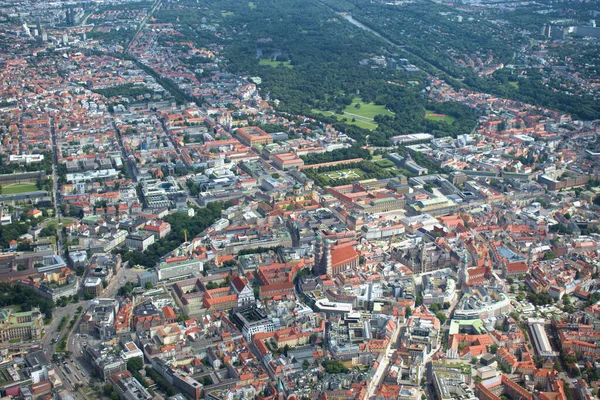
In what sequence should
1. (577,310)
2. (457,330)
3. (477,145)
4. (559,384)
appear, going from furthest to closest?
(477,145) → (577,310) → (457,330) → (559,384)

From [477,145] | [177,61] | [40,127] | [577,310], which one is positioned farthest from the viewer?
[177,61]

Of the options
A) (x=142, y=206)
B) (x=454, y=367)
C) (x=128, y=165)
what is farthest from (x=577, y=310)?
(x=128, y=165)

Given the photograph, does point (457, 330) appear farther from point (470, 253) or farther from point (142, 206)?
point (142, 206)

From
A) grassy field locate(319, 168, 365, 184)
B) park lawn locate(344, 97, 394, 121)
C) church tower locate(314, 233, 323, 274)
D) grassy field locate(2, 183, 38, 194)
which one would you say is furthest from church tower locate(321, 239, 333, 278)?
park lawn locate(344, 97, 394, 121)

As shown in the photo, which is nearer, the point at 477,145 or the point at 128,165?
the point at 128,165

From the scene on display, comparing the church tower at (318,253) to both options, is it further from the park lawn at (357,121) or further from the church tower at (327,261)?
the park lawn at (357,121)

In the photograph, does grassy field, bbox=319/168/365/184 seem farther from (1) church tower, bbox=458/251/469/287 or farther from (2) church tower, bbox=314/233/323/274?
(1) church tower, bbox=458/251/469/287

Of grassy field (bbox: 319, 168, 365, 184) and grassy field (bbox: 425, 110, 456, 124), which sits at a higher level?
grassy field (bbox: 319, 168, 365, 184)

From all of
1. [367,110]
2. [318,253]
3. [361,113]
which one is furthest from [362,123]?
[318,253]
